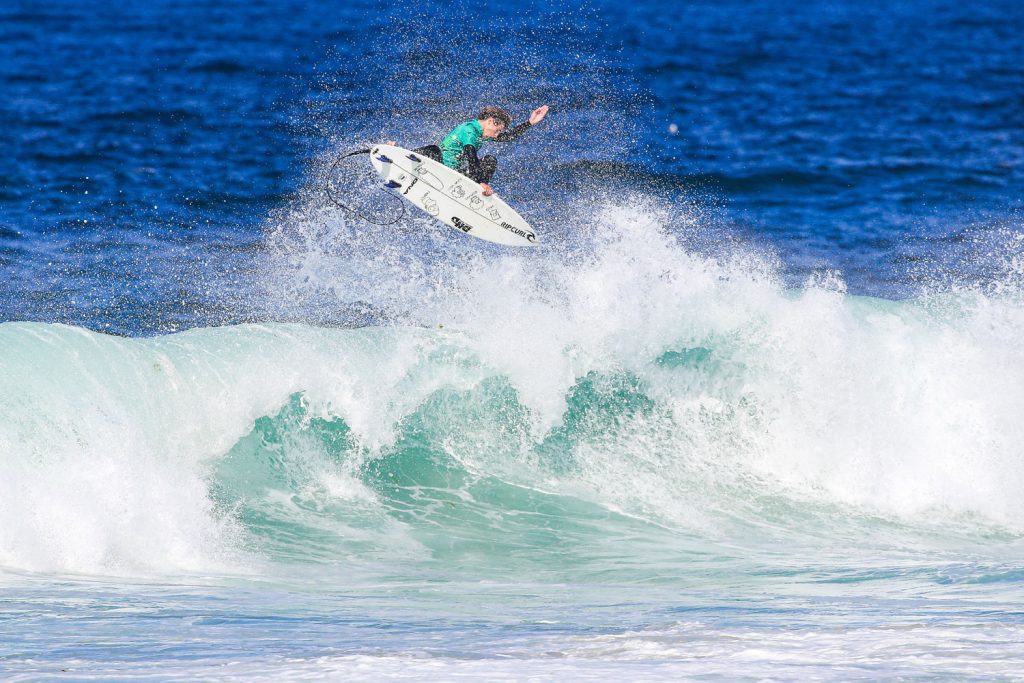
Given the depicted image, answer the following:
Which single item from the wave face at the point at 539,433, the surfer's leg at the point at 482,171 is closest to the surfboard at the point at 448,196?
the surfer's leg at the point at 482,171

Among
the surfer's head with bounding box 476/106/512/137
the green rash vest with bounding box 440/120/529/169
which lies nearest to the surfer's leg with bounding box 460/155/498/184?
the green rash vest with bounding box 440/120/529/169

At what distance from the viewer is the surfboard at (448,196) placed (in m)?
11.9

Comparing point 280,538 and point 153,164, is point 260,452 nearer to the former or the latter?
point 280,538

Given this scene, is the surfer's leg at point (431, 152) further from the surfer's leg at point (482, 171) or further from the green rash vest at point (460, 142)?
the surfer's leg at point (482, 171)

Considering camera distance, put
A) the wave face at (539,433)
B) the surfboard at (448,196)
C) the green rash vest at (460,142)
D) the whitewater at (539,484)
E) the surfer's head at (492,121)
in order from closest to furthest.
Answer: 1. the whitewater at (539,484)
2. the wave face at (539,433)
3. the surfer's head at (492,121)
4. the green rash vest at (460,142)
5. the surfboard at (448,196)

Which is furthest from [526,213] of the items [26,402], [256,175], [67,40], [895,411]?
[67,40]

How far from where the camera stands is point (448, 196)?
12.1m

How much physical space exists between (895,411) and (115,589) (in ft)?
22.7

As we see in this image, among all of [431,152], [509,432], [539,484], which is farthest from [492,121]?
[539,484]

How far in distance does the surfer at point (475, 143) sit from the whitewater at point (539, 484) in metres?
1.03

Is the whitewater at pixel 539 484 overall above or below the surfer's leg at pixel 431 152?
below

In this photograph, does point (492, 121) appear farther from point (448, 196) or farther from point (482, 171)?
point (448, 196)

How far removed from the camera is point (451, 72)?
→ 94.7ft

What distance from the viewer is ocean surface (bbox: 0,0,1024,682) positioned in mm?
5727
